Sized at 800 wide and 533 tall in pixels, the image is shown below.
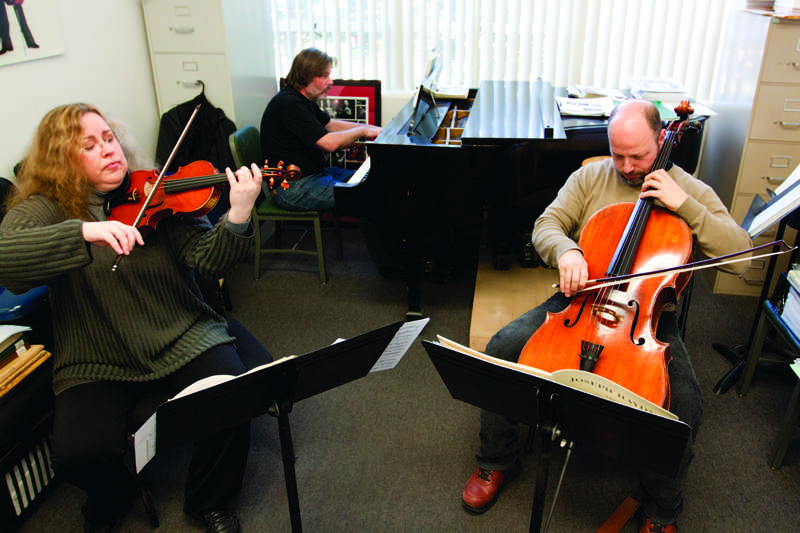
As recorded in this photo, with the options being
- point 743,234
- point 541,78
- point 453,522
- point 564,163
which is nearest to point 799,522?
point 743,234

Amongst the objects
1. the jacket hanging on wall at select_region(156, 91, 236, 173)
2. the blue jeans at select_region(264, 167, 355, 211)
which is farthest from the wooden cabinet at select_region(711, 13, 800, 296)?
the jacket hanging on wall at select_region(156, 91, 236, 173)

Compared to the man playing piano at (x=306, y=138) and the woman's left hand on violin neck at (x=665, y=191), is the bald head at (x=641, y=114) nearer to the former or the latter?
the woman's left hand on violin neck at (x=665, y=191)

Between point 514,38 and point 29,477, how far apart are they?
10.8 feet

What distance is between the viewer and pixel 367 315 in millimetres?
2992

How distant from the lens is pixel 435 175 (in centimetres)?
247

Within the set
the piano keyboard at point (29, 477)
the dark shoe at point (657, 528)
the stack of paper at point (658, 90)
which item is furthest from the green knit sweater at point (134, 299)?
the stack of paper at point (658, 90)

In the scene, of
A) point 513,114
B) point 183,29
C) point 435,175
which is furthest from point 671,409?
point 183,29

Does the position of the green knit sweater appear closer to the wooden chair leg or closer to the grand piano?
the grand piano

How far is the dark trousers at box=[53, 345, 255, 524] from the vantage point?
64.5 inches

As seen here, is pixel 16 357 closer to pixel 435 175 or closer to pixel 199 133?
pixel 435 175

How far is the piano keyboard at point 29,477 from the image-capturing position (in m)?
1.79

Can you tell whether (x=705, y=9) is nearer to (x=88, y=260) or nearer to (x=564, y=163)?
(x=564, y=163)

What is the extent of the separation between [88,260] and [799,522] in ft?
7.09

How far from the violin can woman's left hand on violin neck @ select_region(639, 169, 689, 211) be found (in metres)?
1.06
